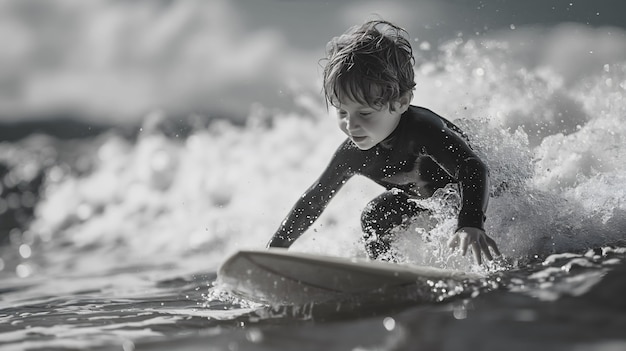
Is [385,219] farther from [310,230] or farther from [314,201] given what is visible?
[310,230]

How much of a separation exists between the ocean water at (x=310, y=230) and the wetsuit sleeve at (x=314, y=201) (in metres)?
0.42

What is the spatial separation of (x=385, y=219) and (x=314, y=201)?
0.37 meters

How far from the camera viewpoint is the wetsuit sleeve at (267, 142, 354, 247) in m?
3.15

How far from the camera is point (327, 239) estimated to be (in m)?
4.82

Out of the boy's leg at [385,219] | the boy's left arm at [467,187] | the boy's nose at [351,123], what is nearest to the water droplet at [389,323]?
the boy's left arm at [467,187]

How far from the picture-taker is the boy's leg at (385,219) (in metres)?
3.24

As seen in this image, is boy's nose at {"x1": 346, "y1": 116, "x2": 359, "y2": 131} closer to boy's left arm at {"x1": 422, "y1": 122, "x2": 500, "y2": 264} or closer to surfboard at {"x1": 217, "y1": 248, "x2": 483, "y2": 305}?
boy's left arm at {"x1": 422, "y1": 122, "x2": 500, "y2": 264}

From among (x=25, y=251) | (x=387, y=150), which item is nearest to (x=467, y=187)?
(x=387, y=150)

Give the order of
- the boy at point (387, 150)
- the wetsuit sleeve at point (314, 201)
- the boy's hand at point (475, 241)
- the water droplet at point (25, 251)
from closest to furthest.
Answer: the boy's hand at point (475, 241) → the boy at point (387, 150) → the wetsuit sleeve at point (314, 201) → the water droplet at point (25, 251)

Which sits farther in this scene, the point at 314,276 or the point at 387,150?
the point at 387,150

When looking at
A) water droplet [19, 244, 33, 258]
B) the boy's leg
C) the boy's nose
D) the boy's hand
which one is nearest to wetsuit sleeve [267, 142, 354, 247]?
the boy's leg

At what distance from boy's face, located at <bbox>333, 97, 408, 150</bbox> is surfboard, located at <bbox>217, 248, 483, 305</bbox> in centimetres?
72

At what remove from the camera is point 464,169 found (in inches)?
109

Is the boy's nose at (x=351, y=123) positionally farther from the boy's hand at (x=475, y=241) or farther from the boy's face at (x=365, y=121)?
the boy's hand at (x=475, y=241)
